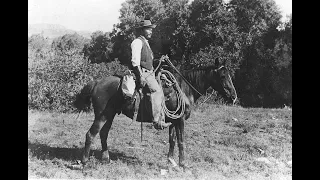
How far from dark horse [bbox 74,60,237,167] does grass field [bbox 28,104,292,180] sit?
20.7 inches

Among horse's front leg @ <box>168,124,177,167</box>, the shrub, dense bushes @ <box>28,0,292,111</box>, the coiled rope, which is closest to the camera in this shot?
A: the coiled rope

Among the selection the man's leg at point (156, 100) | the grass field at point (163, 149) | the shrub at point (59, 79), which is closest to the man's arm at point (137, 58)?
the man's leg at point (156, 100)

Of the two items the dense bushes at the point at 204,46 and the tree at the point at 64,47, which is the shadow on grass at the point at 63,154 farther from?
the tree at the point at 64,47

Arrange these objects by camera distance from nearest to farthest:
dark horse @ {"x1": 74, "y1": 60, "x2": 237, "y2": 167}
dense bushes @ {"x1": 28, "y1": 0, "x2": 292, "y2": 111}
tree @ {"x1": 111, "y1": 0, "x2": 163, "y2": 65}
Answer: dark horse @ {"x1": 74, "y1": 60, "x2": 237, "y2": 167}
dense bushes @ {"x1": 28, "y1": 0, "x2": 292, "y2": 111}
tree @ {"x1": 111, "y1": 0, "x2": 163, "y2": 65}

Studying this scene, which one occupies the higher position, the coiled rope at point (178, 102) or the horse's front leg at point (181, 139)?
the coiled rope at point (178, 102)

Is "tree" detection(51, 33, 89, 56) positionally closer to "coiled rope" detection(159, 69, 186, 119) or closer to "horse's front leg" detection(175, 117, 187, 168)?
"coiled rope" detection(159, 69, 186, 119)

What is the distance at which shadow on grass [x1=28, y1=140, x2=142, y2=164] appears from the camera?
715 centimetres

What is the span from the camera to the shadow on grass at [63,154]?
23.5 feet

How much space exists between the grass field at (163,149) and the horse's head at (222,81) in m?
1.81

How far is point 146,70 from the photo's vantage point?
683cm

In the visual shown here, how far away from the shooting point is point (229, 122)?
11.9 meters

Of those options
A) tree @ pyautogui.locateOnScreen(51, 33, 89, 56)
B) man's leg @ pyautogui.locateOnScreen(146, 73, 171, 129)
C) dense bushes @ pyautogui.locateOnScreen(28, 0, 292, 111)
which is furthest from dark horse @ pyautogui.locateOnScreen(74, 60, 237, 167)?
tree @ pyautogui.locateOnScreen(51, 33, 89, 56)
